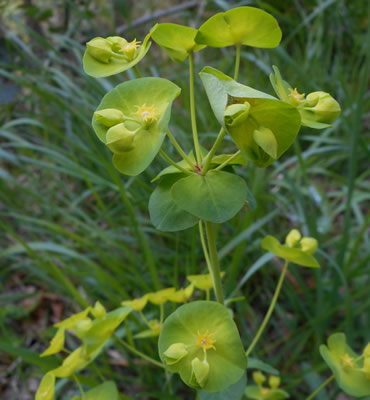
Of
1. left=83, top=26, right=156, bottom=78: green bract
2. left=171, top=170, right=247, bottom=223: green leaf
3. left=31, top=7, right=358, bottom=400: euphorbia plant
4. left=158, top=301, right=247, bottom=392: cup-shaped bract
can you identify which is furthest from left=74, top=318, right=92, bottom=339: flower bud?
left=83, top=26, right=156, bottom=78: green bract

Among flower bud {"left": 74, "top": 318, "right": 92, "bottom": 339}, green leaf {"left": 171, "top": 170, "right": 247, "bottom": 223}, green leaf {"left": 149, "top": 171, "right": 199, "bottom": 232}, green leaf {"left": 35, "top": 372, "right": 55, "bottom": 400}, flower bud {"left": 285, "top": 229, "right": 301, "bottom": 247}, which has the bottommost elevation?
green leaf {"left": 35, "top": 372, "right": 55, "bottom": 400}

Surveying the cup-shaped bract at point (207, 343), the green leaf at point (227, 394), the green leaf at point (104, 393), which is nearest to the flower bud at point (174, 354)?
the cup-shaped bract at point (207, 343)

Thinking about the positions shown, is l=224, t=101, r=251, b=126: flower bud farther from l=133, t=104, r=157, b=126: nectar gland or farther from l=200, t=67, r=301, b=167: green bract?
l=133, t=104, r=157, b=126: nectar gland

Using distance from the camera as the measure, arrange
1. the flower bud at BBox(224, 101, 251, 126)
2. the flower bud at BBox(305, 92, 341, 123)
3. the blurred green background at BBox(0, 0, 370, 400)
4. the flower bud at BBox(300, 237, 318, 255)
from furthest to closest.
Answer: the blurred green background at BBox(0, 0, 370, 400) < the flower bud at BBox(300, 237, 318, 255) < the flower bud at BBox(305, 92, 341, 123) < the flower bud at BBox(224, 101, 251, 126)

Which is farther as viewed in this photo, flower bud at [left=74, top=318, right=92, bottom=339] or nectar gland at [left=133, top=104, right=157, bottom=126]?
flower bud at [left=74, top=318, right=92, bottom=339]

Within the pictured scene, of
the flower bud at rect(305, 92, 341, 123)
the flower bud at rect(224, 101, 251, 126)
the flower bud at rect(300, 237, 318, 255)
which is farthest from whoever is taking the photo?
the flower bud at rect(300, 237, 318, 255)

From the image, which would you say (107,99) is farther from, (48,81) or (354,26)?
(354,26)

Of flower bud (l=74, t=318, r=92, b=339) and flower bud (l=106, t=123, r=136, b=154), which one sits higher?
flower bud (l=106, t=123, r=136, b=154)
